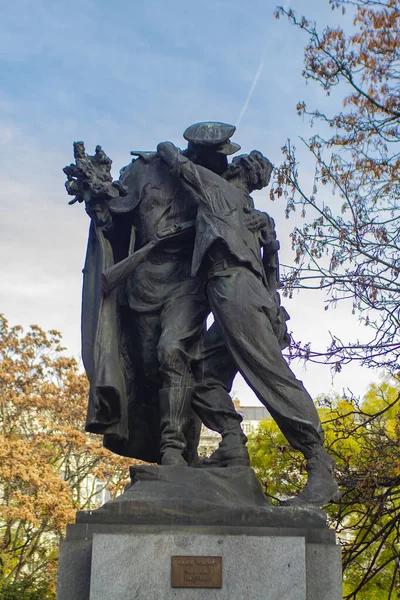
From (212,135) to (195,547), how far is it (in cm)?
310

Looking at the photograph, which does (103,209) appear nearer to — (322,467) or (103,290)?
(103,290)

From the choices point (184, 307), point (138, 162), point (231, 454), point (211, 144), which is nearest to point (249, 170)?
point (211, 144)

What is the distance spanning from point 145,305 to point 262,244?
1.04 meters

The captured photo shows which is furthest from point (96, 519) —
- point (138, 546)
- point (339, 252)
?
point (339, 252)

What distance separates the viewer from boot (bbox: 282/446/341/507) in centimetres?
465

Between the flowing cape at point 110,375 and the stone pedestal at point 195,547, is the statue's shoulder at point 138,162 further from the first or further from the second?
the stone pedestal at point 195,547

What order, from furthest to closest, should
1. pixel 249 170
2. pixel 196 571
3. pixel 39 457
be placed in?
pixel 39 457 → pixel 249 170 → pixel 196 571

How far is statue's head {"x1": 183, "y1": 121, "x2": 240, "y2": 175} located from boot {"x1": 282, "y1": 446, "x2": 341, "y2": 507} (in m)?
2.40

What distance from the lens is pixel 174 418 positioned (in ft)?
16.7

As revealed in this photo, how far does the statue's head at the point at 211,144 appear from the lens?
5895 millimetres

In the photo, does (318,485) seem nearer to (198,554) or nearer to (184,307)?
(198,554)

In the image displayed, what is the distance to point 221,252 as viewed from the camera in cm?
538

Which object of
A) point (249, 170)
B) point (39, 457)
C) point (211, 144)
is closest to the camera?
point (211, 144)

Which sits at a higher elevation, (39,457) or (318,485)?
(39,457)
